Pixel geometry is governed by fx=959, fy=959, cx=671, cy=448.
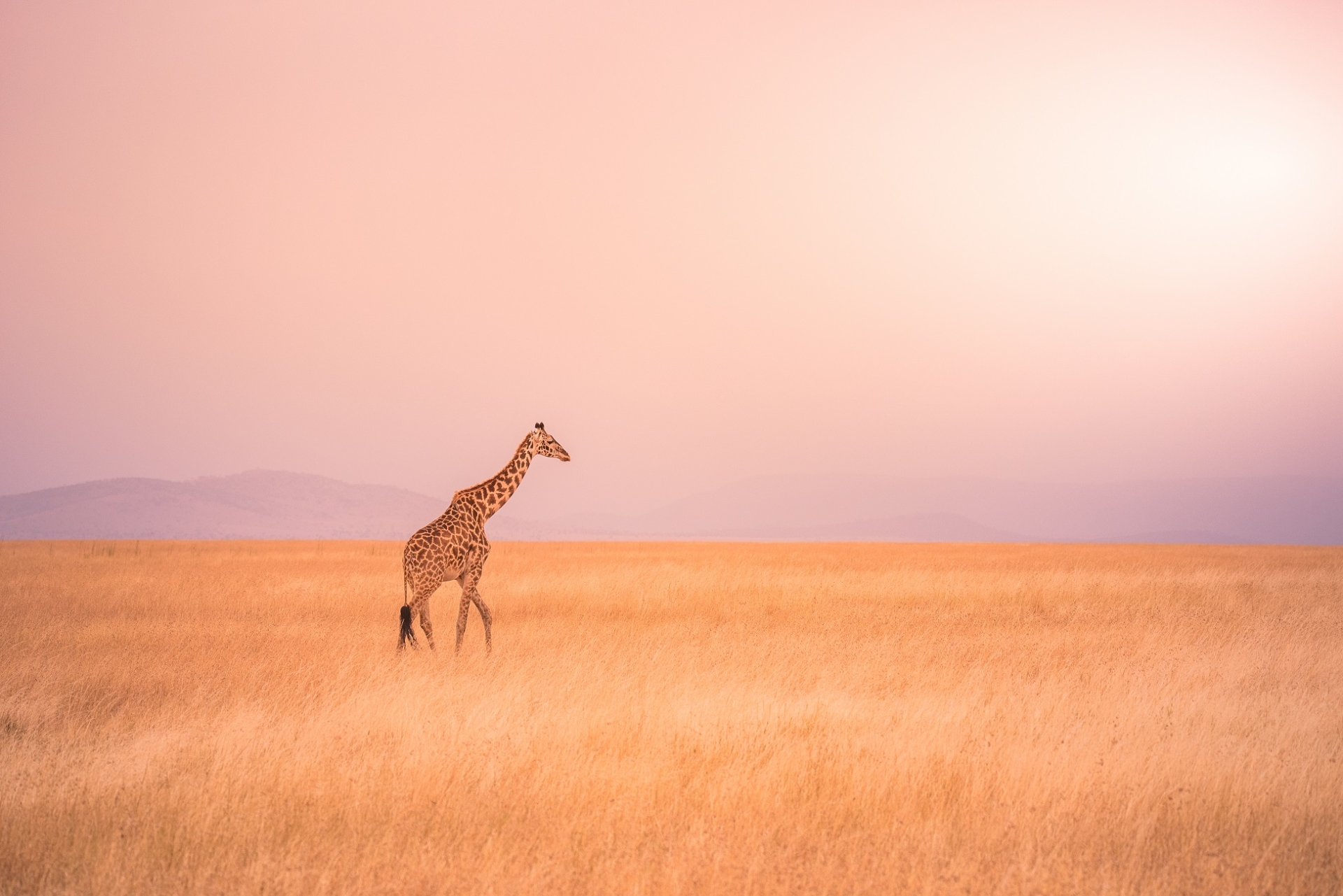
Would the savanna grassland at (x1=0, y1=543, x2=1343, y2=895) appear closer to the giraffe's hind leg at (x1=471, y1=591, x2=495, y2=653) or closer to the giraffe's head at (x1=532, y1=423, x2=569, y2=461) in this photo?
the giraffe's hind leg at (x1=471, y1=591, x2=495, y2=653)

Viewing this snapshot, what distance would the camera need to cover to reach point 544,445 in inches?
592

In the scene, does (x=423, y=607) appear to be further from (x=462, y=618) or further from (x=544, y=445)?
(x=544, y=445)

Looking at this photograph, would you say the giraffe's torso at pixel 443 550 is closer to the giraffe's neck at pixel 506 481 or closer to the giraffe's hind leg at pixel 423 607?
the giraffe's hind leg at pixel 423 607

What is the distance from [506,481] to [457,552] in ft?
6.14

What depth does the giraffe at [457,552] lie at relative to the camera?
42.9 feet

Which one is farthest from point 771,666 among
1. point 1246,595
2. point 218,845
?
point 1246,595

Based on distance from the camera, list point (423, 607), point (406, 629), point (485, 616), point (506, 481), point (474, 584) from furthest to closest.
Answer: point (506, 481) → point (474, 584) → point (485, 616) → point (423, 607) → point (406, 629)

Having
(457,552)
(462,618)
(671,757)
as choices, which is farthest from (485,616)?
(671,757)

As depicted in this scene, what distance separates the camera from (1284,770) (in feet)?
24.1

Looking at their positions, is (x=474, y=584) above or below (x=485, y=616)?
above

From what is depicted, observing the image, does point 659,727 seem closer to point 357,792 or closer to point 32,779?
point 357,792

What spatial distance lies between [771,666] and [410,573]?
16.5 ft

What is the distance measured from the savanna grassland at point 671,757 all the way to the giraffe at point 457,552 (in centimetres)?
56

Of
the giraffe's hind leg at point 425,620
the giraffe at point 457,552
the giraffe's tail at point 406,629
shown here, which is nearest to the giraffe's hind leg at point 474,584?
the giraffe at point 457,552
